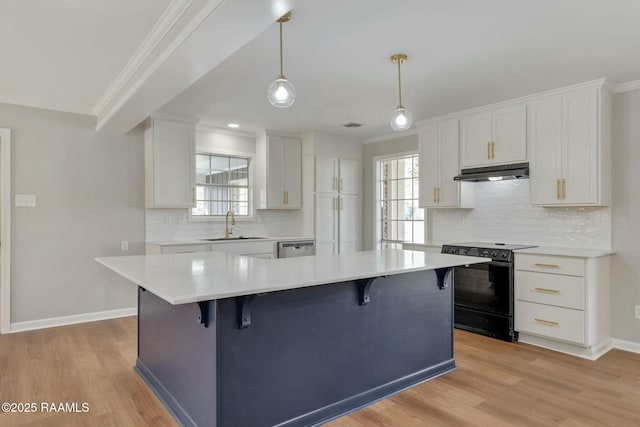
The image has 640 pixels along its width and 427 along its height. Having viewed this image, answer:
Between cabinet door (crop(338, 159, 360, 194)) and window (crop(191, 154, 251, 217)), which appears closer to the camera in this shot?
window (crop(191, 154, 251, 217))

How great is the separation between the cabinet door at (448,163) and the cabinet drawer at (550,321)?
1.38 metres

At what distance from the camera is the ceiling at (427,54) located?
7.54ft

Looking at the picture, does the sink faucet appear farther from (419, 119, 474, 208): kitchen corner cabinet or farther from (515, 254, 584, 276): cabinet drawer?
(515, 254, 584, 276): cabinet drawer

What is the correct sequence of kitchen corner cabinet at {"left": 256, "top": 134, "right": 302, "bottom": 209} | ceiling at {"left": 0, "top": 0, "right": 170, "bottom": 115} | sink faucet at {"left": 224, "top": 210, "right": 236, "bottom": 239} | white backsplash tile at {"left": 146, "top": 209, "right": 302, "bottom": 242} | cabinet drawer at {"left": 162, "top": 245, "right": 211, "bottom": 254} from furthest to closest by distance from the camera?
kitchen corner cabinet at {"left": 256, "top": 134, "right": 302, "bottom": 209} → sink faucet at {"left": 224, "top": 210, "right": 236, "bottom": 239} → white backsplash tile at {"left": 146, "top": 209, "right": 302, "bottom": 242} → cabinet drawer at {"left": 162, "top": 245, "right": 211, "bottom": 254} → ceiling at {"left": 0, "top": 0, "right": 170, "bottom": 115}

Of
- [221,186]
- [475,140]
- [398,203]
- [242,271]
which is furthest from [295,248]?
[242,271]

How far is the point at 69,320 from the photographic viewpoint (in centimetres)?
431

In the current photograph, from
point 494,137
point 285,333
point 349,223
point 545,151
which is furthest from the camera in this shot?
point 349,223

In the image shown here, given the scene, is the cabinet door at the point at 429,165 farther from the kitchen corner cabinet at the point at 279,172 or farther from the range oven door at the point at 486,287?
the kitchen corner cabinet at the point at 279,172

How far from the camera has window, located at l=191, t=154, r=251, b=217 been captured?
525 cm

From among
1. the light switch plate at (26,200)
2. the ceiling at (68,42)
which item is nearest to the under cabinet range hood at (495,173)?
the ceiling at (68,42)

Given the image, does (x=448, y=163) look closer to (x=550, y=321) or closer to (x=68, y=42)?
(x=550, y=321)

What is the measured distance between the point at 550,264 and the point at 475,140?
1.53m

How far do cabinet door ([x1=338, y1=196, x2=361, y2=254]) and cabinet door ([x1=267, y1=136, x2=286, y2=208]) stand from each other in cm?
93

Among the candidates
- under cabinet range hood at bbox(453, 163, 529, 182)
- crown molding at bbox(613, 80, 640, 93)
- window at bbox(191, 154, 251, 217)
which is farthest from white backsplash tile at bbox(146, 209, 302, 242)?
crown molding at bbox(613, 80, 640, 93)
